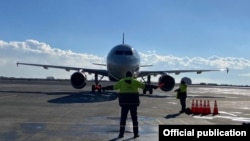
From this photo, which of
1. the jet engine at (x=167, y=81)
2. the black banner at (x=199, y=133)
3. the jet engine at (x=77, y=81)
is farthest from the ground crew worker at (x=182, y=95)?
the jet engine at (x=77, y=81)

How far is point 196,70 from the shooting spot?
143 feet

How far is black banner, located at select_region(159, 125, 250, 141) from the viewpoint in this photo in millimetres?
8281

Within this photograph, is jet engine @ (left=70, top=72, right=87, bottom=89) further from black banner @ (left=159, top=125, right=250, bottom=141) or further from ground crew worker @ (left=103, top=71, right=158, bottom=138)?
black banner @ (left=159, top=125, right=250, bottom=141)

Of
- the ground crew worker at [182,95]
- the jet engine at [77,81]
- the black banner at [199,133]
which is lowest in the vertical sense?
the black banner at [199,133]

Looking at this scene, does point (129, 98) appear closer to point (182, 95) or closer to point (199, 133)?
point (199, 133)

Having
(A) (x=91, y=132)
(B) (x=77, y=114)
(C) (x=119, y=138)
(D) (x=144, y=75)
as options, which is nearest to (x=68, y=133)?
(A) (x=91, y=132)

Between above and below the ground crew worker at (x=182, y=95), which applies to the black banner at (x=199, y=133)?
below

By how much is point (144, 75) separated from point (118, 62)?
8.69 meters

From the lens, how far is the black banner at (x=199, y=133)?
8.28m

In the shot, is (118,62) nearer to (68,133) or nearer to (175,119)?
(175,119)

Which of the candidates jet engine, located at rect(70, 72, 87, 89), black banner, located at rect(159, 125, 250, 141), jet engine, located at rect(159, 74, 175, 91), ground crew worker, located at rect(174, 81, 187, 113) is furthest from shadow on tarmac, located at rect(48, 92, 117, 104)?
black banner, located at rect(159, 125, 250, 141)

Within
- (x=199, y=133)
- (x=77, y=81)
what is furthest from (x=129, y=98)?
(x=77, y=81)

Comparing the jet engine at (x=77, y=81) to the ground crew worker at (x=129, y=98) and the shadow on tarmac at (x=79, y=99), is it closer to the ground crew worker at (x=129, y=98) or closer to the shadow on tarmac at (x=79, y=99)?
the shadow on tarmac at (x=79, y=99)

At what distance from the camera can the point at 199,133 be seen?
27.8ft
